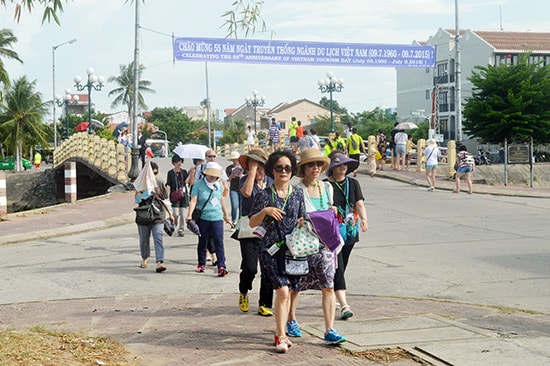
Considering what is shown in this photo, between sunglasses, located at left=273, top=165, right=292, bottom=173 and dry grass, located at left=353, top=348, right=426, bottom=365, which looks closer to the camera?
dry grass, located at left=353, top=348, right=426, bottom=365

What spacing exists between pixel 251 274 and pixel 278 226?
1772 millimetres

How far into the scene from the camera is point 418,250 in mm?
12953

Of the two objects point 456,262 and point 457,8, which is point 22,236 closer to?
point 456,262

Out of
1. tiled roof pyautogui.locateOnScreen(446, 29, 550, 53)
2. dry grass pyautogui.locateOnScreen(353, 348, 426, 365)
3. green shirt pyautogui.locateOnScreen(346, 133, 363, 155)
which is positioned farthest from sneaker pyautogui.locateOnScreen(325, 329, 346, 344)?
tiled roof pyautogui.locateOnScreen(446, 29, 550, 53)

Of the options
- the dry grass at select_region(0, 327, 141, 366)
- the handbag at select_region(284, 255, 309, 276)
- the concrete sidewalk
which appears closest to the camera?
the dry grass at select_region(0, 327, 141, 366)

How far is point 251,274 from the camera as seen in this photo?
812cm

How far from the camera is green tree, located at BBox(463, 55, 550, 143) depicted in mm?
39188

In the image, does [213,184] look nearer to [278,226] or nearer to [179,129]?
[278,226]

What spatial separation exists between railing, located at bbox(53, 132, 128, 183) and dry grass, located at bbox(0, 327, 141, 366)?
71.6ft

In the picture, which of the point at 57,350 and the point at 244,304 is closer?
the point at 57,350

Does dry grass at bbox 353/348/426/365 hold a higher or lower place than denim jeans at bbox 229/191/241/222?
lower

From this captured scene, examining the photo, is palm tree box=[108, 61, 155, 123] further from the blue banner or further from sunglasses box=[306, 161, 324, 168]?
sunglasses box=[306, 161, 324, 168]

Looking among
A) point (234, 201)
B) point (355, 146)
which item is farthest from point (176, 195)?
point (355, 146)

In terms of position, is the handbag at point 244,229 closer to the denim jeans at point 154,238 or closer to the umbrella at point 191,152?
the denim jeans at point 154,238
